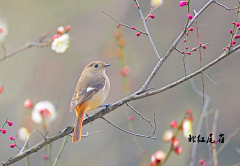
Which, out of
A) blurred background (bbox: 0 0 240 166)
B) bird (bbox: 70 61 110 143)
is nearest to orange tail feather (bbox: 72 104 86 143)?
bird (bbox: 70 61 110 143)

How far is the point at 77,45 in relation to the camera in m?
6.34

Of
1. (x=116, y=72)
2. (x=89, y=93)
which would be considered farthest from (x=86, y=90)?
(x=116, y=72)

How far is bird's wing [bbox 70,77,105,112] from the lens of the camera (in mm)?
3447

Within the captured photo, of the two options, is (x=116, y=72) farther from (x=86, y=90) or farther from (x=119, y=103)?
(x=119, y=103)

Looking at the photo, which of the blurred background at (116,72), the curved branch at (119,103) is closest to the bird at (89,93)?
the curved branch at (119,103)

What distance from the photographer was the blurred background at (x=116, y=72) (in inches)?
223

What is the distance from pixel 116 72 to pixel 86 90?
2.47m

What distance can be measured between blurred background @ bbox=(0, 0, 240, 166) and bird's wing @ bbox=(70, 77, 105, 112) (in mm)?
1696

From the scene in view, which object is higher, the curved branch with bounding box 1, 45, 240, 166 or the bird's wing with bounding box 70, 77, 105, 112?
the bird's wing with bounding box 70, 77, 105, 112

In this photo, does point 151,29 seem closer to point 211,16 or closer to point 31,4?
point 211,16

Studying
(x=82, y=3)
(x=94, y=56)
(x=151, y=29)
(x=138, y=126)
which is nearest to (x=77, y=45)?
(x=94, y=56)

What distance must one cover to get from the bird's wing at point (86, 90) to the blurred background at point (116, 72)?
66.8 inches

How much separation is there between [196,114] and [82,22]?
9.67 feet

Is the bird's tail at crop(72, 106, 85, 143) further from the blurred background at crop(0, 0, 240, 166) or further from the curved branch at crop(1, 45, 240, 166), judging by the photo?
the blurred background at crop(0, 0, 240, 166)
